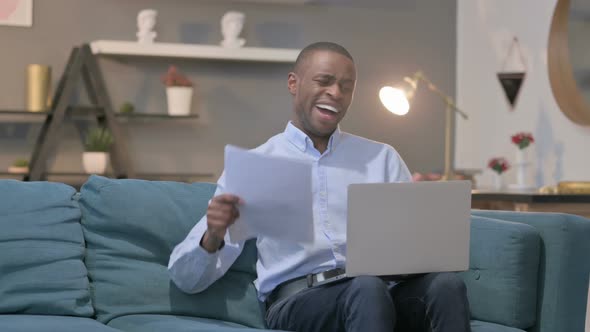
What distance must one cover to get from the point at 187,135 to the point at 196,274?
3240mm

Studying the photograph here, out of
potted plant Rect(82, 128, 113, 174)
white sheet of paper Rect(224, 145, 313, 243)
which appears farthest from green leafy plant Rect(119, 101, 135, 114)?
white sheet of paper Rect(224, 145, 313, 243)

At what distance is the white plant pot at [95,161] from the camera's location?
497 centimetres

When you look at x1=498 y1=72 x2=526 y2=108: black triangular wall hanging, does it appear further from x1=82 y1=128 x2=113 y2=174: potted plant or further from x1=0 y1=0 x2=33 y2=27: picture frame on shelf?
x1=0 y1=0 x2=33 y2=27: picture frame on shelf

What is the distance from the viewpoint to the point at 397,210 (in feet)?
6.63

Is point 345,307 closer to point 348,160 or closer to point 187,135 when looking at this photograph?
point 348,160

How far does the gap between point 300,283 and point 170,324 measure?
1.11 ft

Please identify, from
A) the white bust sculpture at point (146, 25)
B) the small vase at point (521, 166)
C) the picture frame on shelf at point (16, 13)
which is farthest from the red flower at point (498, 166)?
the picture frame on shelf at point (16, 13)

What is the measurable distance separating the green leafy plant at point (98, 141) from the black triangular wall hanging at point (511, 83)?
2.19m

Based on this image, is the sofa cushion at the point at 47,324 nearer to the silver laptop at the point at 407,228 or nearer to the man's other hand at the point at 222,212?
the man's other hand at the point at 222,212

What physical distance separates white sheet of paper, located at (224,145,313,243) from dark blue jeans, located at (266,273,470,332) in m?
0.19

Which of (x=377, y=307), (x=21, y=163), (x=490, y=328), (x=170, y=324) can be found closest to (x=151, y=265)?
(x=170, y=324)

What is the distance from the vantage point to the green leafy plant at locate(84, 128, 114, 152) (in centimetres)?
500

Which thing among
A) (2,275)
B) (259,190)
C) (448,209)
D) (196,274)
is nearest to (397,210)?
(448,209)

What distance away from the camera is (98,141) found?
5.00 metres
